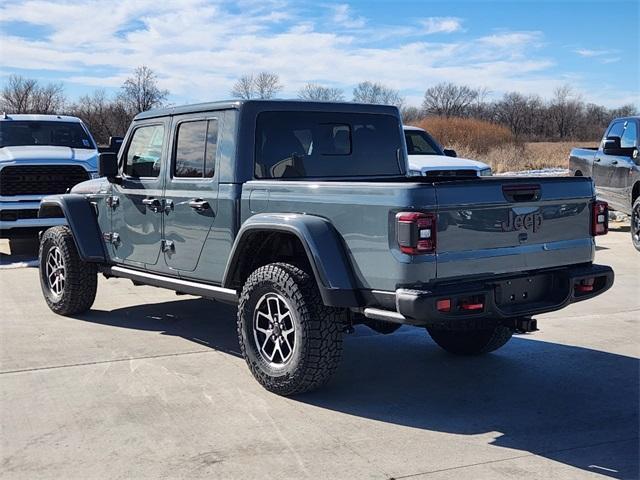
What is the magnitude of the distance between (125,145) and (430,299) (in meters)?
3.69

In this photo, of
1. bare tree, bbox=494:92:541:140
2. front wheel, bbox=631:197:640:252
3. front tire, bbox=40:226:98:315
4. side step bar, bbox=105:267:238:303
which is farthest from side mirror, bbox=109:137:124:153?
bare tree, bbox=494:92:541:140

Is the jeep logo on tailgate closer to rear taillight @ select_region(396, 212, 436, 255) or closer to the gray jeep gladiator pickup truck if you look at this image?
the gray jeep gladiator pickup truck

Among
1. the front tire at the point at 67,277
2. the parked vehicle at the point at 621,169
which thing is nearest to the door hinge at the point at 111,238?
the front tire at the point at 67,277

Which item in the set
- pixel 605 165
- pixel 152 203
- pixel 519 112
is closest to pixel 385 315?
pixel 152 203

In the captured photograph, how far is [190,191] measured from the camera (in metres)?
5.83

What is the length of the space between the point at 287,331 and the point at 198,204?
4.07 feet

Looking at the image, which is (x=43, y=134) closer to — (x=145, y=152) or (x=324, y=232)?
(x=145, y=152)

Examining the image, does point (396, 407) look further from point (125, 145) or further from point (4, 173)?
point (4, 173)

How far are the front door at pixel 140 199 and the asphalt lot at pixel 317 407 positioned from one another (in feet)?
2.43

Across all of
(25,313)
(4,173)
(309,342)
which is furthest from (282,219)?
(4,173)

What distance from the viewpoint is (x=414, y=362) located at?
5977mm

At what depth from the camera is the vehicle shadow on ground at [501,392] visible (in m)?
4.33

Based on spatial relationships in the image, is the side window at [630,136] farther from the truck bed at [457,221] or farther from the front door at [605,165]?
the truck bed at [457,221]

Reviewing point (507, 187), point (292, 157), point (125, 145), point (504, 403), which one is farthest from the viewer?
point (125, 145)
